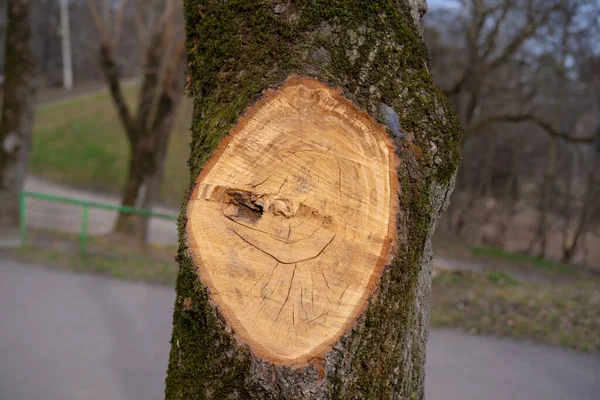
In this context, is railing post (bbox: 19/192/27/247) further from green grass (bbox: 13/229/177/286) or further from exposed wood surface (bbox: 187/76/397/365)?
exposed wood surface (bbox: 187/76/397/365)

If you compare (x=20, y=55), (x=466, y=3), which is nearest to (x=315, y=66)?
(x=20, y=55)

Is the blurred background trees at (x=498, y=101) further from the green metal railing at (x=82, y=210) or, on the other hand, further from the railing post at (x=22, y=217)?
the railing post at (x=22, y=217)

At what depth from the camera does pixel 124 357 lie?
5.21 meters

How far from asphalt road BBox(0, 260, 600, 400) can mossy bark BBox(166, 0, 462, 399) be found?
2860 mm

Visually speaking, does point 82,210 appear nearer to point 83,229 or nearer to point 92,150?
point 83,229

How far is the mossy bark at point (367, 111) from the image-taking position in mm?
1951

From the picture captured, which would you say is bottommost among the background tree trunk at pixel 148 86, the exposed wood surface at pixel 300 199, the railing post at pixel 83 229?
the railing post at pixel 83 229

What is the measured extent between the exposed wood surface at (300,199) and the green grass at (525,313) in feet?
17.6

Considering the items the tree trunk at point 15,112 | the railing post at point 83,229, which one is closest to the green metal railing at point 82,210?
the railing post at point 83,229

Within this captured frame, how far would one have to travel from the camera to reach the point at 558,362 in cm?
600

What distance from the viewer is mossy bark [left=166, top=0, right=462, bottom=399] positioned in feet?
6.40

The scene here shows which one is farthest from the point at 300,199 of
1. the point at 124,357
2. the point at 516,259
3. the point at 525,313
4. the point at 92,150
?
the point at 92,150

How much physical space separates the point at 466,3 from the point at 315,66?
12899 mm

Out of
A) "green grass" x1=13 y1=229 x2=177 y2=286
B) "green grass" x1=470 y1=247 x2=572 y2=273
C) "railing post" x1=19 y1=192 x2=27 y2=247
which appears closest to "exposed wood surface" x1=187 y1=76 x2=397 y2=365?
"green grass" x1=13 y1=229 x2=177 y2=286
